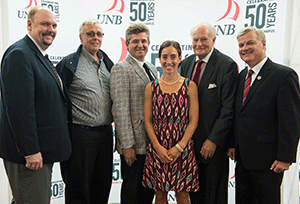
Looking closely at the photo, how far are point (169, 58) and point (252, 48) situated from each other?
698 mm

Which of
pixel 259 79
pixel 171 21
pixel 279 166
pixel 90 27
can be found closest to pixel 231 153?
pixel 279 166

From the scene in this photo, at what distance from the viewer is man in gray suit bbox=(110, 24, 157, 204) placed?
7.06 ft

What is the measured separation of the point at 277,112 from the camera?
1.96m

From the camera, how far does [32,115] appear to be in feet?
5.41

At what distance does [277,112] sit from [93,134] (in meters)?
1.58

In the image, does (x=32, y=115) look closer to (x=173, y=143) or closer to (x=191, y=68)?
(x=173, y=143)

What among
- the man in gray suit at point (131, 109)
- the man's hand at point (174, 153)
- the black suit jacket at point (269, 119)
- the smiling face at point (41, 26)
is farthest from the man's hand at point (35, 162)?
the black suit jacket at point (269, 119)

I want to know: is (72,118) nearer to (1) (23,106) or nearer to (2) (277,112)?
(1) (23,106)

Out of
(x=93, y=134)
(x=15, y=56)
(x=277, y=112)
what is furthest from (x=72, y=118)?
(x=277, y=112)

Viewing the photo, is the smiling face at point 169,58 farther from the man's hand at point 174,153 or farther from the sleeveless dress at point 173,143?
the man's hand at point 174,153

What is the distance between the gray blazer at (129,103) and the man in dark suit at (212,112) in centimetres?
49

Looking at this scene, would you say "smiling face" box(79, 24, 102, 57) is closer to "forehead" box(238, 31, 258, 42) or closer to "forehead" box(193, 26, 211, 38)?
"forehead" box(193, 26, 211, 38)

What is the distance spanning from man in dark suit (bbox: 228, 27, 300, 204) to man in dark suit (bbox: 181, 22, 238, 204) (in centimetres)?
11

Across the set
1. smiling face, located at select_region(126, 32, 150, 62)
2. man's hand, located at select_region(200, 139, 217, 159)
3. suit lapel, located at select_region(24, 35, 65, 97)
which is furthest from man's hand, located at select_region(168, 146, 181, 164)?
suit lapel, located at select_region(24, 35, 65, 97)
